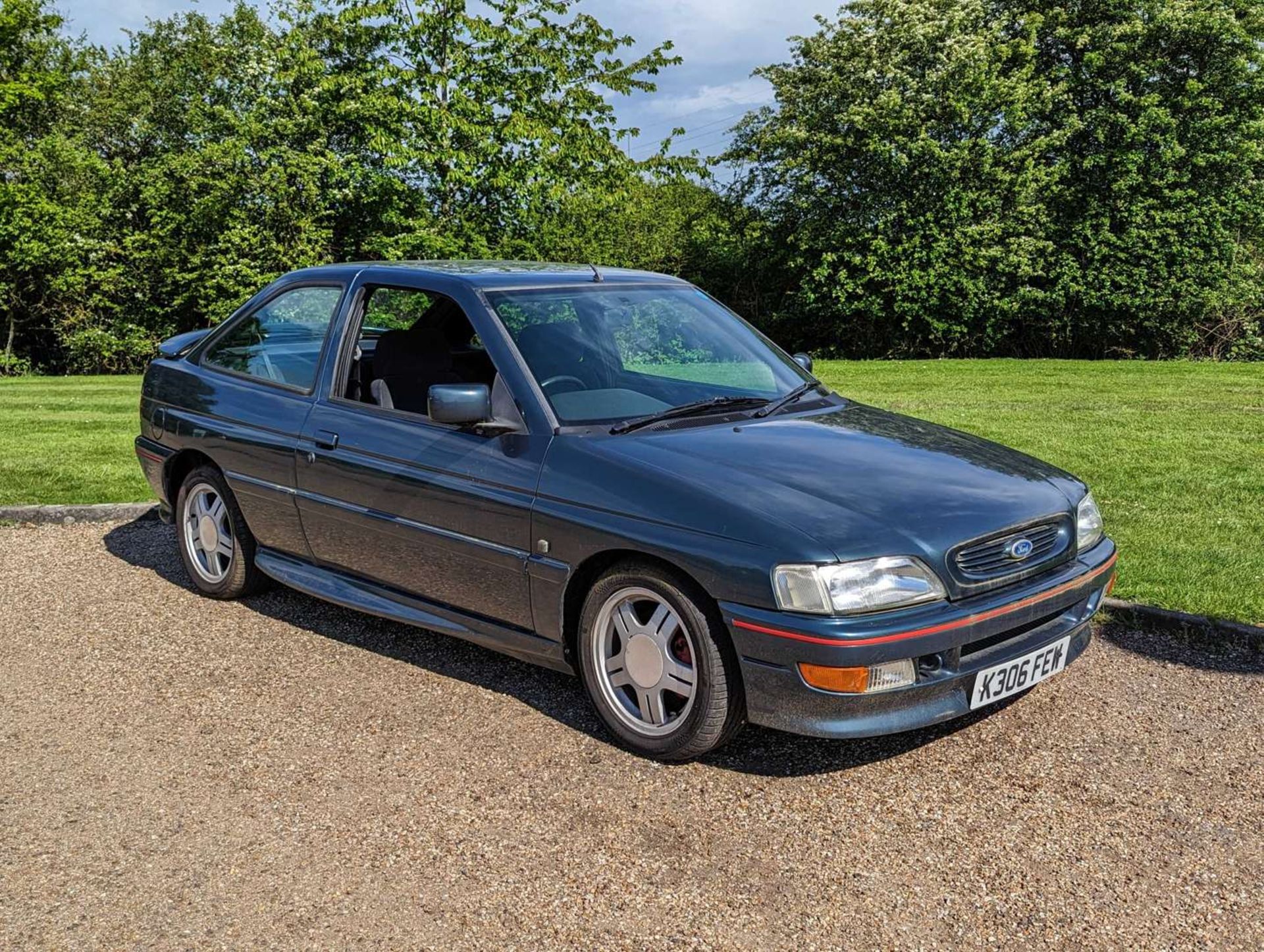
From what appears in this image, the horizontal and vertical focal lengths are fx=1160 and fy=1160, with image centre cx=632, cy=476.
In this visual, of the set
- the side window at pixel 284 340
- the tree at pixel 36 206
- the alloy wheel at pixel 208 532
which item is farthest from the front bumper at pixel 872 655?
the tree at pixel 36 206

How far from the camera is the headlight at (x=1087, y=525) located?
441 cm

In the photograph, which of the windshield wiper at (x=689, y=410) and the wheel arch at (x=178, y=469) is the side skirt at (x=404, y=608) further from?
the windshield wiper at (x=689, y=410)

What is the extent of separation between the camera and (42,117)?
31.9 m

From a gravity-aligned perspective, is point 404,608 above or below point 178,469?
below

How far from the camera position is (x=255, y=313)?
6098 millimetres

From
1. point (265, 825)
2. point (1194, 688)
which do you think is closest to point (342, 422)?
point (265, 825)

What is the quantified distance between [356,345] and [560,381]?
1245 millimetres

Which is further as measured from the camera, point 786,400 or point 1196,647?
point 1196,647

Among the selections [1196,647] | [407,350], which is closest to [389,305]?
[407,350]

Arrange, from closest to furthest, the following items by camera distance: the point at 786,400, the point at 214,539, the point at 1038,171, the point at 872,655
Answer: the point at 872,655 < the point at 786,400 < the point at 214,539 < the point at 1038,171

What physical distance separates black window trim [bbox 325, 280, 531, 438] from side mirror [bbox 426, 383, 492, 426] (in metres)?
0.33

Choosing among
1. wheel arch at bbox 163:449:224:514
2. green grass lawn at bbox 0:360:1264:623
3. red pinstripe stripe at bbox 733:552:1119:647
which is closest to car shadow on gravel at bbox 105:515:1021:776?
wheel arch at bbox 163:449:224:514

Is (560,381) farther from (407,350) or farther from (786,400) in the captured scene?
(407,350)

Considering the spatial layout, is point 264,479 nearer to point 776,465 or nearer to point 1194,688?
point 776,465
